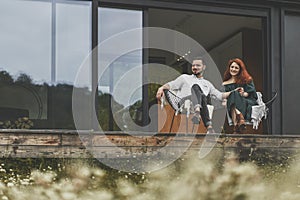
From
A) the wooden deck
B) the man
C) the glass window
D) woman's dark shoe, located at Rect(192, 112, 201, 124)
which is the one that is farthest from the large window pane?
the glass window

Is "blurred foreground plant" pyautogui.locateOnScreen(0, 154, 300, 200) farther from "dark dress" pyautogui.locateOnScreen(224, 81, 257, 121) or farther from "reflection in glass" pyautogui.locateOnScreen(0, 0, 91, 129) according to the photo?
"dark dress" pyautogui.locateOnScreen(224, 81, 257, 121)

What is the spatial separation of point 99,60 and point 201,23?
2.02 metres

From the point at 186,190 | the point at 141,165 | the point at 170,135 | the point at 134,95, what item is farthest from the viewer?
the point at 134,95

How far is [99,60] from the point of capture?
5.44 meters

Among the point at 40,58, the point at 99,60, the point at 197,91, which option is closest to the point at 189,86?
the point at 197,91

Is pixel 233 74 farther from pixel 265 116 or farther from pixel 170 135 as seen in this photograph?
pixel 170 135

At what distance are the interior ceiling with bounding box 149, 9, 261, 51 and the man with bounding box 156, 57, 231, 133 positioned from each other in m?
0.98

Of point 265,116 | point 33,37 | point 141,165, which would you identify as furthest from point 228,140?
point 33,37

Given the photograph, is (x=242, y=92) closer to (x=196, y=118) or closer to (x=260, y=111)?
(x=260, y=111)

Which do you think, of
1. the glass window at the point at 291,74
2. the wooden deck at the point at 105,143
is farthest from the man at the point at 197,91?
the wooden deck at the point at 105,143

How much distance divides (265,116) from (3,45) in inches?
103

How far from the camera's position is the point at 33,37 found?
17.0 ft

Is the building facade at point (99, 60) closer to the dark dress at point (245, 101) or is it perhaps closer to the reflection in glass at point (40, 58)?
the reflection in glass at point (40, 58)

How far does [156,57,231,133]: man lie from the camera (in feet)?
17.7
